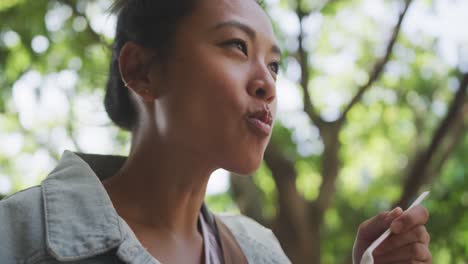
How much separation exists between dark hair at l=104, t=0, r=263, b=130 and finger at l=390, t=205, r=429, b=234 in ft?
1.96

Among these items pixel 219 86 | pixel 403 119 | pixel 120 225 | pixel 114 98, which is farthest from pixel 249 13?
pixel 403 119

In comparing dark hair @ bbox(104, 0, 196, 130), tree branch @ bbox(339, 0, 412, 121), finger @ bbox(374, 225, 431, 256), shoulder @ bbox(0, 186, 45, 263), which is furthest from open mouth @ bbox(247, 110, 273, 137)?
tree branch @ bbox(339, 0, 412, 121)

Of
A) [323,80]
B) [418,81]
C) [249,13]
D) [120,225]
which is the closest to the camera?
[120,225]

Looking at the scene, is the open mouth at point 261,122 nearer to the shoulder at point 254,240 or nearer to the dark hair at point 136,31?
the dark hair at point 136,31

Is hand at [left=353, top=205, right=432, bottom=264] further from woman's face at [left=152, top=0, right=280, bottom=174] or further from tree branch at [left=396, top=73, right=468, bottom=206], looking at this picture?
tree branch at [left=396, top=73, right=468, bottom=206]

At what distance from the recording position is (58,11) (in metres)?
3.22

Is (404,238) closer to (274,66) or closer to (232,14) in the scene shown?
(274,66)

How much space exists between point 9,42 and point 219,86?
2.56 metres

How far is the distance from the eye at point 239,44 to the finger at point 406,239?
1.65ft

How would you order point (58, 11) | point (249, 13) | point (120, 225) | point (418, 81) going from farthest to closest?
point (418, 81) < point (58, 11) < point (249, 13) < point (120, 225)

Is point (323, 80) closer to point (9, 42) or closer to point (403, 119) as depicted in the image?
point (403, 119)

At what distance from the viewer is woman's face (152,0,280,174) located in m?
1.24

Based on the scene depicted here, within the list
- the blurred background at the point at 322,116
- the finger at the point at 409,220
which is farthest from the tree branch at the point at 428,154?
the finger at the point at 409,220

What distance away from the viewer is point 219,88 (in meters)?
1.23
